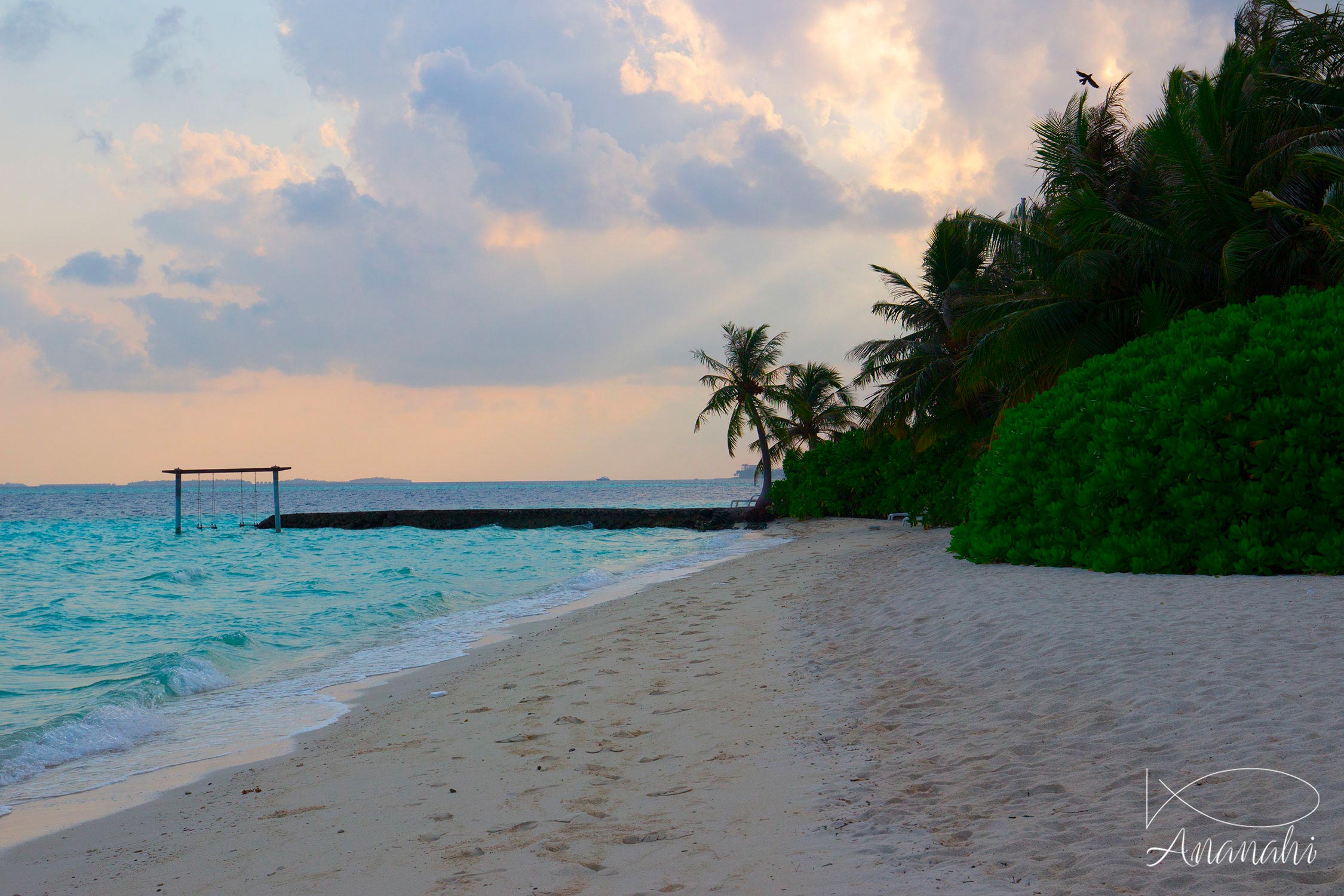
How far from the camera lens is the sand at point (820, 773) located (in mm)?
3209

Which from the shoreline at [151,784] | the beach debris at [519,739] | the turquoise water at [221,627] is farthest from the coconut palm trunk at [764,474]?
the beach debris at [519,739]

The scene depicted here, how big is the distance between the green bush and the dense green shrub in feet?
35.8

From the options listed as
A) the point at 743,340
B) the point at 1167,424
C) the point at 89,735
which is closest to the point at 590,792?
the point at 89,735

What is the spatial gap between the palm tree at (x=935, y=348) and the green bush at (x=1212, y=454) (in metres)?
10.7

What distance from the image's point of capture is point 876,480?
32.7 m

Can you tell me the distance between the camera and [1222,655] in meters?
5.27

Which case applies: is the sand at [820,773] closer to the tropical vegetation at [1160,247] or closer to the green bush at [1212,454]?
the green bush at [1212,454]

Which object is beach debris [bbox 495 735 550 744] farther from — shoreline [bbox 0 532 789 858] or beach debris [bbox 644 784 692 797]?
shoreline [bbox 0 532 789 858]

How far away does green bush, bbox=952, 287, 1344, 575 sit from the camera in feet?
27.7

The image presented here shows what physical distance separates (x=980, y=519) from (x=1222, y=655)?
21.8ft

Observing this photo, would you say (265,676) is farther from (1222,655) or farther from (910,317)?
(910,317)

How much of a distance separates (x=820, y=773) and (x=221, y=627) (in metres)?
11.2

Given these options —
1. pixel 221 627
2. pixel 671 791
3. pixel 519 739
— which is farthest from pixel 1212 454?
pixel 221 627

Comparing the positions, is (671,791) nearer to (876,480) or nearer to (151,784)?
(151,784)
